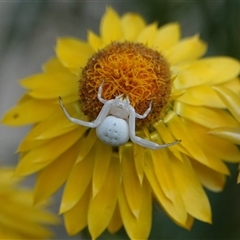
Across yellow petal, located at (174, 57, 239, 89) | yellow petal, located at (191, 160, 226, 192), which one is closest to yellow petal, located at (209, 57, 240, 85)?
yellow petal, located at (174, 57, 239, 89)

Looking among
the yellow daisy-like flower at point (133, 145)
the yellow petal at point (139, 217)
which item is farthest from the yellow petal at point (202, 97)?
the yellow petal at point (139, 217)

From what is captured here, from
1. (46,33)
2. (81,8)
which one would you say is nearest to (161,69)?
(81,8)

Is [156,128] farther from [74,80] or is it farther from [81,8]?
[81,8]

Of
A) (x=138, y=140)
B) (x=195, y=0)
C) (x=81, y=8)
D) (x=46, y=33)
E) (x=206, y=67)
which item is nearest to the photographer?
(x=138, y=140)

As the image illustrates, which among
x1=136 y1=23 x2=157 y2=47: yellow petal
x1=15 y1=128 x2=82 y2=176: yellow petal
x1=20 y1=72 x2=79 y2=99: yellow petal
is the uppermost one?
x1=20 y1=72 x2=79 y2=99: yellow petal

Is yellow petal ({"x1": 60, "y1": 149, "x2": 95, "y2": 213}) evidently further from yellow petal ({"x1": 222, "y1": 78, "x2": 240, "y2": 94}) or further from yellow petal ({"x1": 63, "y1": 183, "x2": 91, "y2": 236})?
yellow petal ({"x1": 222, "y1": 78, "x2": 240, "y2": 94})
